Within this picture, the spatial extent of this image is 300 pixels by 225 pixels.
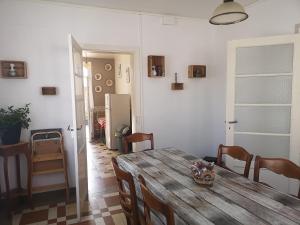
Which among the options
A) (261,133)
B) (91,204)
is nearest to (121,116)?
(91,204)

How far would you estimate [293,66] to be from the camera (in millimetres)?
2682

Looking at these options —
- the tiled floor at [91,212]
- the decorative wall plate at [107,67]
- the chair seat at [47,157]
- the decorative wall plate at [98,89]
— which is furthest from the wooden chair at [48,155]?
the decorative wall plate at [107,67]

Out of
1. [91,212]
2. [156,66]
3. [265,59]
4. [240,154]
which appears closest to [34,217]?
[91,212]

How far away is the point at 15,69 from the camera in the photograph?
2781 millimetres

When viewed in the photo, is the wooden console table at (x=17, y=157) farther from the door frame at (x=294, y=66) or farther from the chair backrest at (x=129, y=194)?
the door frame at (x=294, y=66)

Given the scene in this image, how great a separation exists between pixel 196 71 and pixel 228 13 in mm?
2118

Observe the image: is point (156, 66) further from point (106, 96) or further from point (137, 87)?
point (106, 96)

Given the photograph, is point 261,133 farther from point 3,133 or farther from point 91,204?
point 3,133

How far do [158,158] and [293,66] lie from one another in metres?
1.97

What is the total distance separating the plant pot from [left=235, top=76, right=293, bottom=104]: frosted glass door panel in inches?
109

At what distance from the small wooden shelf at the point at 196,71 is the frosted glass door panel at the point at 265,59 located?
831 mm

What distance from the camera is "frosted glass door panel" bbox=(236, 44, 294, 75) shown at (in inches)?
109

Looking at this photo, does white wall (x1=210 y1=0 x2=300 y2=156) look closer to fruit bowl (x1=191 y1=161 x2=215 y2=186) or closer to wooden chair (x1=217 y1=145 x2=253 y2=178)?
wooden chair (x1=217 y1=145 x2=253 y2=178)

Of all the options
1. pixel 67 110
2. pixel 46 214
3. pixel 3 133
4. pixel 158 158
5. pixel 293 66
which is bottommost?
pixel 46 214
